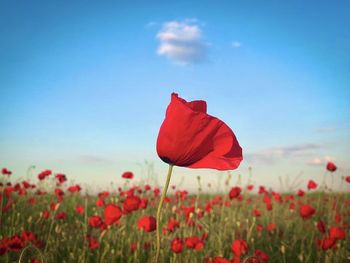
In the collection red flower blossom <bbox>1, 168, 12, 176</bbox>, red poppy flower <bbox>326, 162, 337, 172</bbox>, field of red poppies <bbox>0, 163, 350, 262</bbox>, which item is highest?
red poppy flower <bbox>326, 162, 337, 172</bbox>

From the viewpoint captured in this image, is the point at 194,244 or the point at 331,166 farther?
the point at 331,166

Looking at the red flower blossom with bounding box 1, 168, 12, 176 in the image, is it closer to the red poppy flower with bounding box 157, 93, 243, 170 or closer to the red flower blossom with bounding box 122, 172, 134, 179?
the red flower blossom with bounding box 122, 172, 134, 179

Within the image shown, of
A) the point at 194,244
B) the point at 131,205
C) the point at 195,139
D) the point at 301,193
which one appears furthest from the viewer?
the point at 301,193

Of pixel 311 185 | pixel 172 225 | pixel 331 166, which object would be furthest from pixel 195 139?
pixel 311 185

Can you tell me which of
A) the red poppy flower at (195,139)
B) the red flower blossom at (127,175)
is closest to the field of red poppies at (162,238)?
the red flower blossom at (127,175)

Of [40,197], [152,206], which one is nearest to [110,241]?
[152,206]

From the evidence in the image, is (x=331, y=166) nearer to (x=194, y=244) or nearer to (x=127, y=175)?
(x=127, y=175)

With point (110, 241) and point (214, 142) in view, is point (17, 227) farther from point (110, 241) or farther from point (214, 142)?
point (214, 142)

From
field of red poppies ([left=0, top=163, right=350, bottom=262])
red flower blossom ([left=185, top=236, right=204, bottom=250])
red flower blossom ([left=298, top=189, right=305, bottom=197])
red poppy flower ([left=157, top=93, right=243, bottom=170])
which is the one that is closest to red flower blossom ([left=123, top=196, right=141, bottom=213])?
field of red poppies ([left=0, top=163, right=350, bottom=262])
